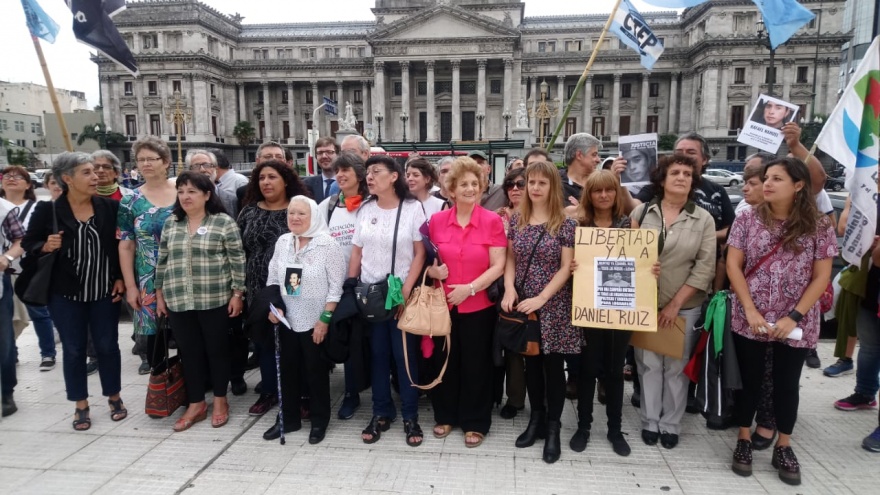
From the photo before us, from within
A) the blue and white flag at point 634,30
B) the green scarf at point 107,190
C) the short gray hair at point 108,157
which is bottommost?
the green scarf at point 107,190

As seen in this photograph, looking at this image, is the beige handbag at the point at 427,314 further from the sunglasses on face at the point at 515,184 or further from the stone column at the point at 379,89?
the stone column at the point at 379,89

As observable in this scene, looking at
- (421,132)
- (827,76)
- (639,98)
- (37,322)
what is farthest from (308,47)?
(37,322)

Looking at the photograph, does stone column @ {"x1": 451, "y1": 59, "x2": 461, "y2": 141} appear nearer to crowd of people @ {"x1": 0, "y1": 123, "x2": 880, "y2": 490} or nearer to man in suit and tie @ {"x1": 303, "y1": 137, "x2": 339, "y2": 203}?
man in suit and tie @ {"x1": 303, "y1": 137, "x2": 339, "y2": 203}

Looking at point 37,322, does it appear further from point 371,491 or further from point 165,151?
point 371,491

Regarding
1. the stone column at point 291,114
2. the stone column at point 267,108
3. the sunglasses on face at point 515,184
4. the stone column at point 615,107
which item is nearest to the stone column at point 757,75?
the stone column at point 615,107

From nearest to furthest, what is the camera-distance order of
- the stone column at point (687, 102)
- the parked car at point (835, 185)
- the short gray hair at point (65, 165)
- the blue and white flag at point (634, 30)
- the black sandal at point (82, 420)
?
1. the short gray hair at point (65, 165)
2. the black sandal at point (82, 420)
3. the blue and white flag at point (634, 30)
4. the parked car at point (835, 185)
5. the stone column at point (687, 102)

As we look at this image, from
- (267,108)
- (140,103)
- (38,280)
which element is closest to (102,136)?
(140,103)

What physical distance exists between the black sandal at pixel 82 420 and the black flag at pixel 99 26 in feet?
13.6

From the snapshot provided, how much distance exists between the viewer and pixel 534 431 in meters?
4.23

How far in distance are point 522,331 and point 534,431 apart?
0.95m

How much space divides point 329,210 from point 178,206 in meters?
1.32

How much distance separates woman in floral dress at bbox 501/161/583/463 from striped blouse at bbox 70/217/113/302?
3.57 metres

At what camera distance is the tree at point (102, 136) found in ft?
171

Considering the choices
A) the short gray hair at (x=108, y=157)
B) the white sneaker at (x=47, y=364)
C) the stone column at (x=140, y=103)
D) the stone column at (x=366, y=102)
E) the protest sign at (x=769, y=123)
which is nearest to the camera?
the short gray hair at (x=108, y=157)
